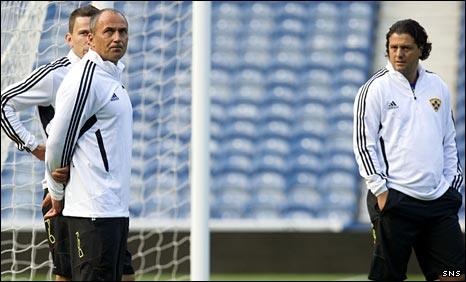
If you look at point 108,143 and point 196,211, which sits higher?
point 108,143

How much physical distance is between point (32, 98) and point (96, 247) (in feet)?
3.24

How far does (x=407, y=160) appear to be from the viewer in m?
5.18

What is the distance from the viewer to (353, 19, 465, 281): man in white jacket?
5.18m

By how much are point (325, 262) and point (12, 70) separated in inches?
141

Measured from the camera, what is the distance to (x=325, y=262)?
9297 millimetres

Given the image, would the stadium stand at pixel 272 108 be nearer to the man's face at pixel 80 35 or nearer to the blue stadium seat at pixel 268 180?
the blue stadium seat at pixel 268 180

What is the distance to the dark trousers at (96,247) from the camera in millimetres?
4422

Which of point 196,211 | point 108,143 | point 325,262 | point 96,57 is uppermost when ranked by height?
point 96,57

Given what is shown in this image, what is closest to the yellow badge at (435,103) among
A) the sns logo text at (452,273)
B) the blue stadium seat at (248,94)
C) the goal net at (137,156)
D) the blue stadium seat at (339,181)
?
the sns logo text at (452,273)

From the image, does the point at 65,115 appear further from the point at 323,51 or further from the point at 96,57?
the point at 323,51

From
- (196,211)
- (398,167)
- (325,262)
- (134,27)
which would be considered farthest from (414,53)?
(134,27)

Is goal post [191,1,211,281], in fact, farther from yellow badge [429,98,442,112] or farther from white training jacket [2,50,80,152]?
yellow badge [429,98,442,112]

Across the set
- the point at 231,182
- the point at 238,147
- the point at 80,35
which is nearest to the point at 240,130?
the point at 238,147

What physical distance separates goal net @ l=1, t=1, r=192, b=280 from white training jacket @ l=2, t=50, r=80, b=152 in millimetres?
1507
